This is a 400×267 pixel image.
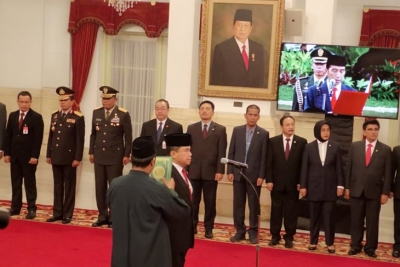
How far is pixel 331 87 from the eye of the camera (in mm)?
9422

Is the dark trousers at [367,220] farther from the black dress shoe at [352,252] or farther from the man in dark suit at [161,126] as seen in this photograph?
the man in dark suit at [161,126]

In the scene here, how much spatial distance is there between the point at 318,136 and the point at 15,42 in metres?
9.48

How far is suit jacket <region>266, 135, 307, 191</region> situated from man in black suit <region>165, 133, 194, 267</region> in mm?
3456

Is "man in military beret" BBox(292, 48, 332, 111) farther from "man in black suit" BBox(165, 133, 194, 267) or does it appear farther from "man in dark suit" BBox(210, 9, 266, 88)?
"man in black suit" BBox(165, 133, 194, 267)

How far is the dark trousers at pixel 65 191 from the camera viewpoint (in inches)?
369

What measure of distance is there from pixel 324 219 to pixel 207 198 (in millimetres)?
1469

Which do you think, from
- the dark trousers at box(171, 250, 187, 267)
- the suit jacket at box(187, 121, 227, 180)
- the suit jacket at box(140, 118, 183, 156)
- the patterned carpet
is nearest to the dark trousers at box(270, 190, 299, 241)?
the patterned carpet

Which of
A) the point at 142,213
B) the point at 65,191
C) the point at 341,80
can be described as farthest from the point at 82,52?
the point at 142,213

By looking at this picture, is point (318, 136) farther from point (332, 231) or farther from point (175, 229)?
point (175, 229)

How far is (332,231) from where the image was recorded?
332 inches

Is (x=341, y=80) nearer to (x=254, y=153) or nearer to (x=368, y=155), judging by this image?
(x=368, y=155)

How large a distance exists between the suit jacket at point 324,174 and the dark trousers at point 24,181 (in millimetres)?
3441

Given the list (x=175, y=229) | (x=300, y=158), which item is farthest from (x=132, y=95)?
(x=175, y=229)

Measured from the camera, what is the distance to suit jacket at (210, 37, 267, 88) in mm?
10453
